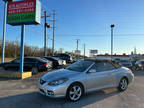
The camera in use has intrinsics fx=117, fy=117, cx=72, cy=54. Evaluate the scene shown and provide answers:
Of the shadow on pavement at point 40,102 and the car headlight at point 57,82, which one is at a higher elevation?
the car headlight at point 57,82

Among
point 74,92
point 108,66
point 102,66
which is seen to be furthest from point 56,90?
point 108,66

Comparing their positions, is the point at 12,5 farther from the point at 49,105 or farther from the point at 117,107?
the point at 117,107

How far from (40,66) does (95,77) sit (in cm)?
657

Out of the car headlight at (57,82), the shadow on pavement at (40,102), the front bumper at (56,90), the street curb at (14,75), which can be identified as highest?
the car headlight at (57,82)

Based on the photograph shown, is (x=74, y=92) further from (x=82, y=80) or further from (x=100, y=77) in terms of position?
(x=100, y=77)

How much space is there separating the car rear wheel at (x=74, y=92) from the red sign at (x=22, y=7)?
6777mm

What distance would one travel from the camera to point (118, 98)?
188 inches

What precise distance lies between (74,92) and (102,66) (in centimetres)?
178

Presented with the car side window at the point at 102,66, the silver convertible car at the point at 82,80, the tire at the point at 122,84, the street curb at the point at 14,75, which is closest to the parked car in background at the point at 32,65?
the street curb at the point at 14,75

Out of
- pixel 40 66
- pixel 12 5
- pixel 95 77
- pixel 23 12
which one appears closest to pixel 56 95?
pixel 95 77

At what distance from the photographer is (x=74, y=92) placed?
4332mm

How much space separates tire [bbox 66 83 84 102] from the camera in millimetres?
4211

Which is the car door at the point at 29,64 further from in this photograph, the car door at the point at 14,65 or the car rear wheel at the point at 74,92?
the car rear wheel at the point at 74,92

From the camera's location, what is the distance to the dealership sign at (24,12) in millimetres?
8535
